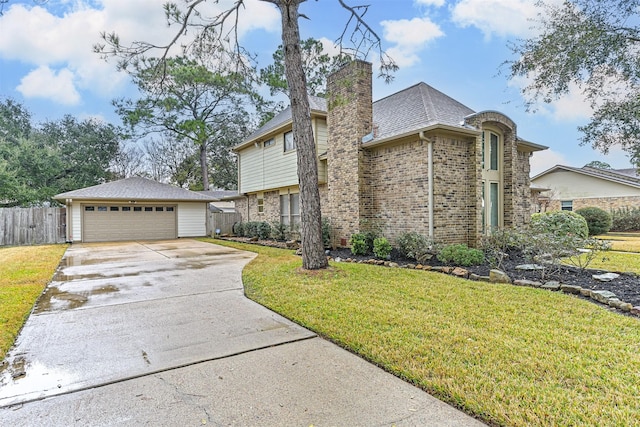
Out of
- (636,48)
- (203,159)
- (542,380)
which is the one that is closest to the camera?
(542,380)

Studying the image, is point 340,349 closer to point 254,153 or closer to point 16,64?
point 254,153

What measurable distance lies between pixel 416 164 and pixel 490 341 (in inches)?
248

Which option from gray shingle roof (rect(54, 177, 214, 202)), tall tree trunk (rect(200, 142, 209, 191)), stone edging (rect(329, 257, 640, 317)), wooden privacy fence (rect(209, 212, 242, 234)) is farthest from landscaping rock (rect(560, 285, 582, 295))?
tall tree trunk (rect(200, 142, 209, 191))

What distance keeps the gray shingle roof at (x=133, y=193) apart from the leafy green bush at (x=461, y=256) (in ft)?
46.9

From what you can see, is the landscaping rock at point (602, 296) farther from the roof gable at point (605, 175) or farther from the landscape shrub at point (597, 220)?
the roof gable at point (605, 175)

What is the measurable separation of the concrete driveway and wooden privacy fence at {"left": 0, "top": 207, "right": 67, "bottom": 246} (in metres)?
14.0

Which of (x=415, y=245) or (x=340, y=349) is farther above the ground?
(x=415, y=245)

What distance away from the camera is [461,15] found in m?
11.0

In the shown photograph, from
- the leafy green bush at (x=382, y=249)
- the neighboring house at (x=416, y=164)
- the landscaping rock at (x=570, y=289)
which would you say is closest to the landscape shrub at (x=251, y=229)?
the neighboring house at (x=416, y=164)

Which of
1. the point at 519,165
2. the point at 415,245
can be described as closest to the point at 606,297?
the point at 415,245

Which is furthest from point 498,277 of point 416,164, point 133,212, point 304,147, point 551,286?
point 133,212

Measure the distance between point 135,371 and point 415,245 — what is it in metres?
6.55

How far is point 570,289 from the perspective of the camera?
5.55 metres

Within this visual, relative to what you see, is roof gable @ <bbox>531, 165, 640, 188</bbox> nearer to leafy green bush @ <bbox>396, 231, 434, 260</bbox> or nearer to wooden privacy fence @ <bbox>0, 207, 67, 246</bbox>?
leafy green bush @ <bbox>396, 231, 434, 260</bbox>
